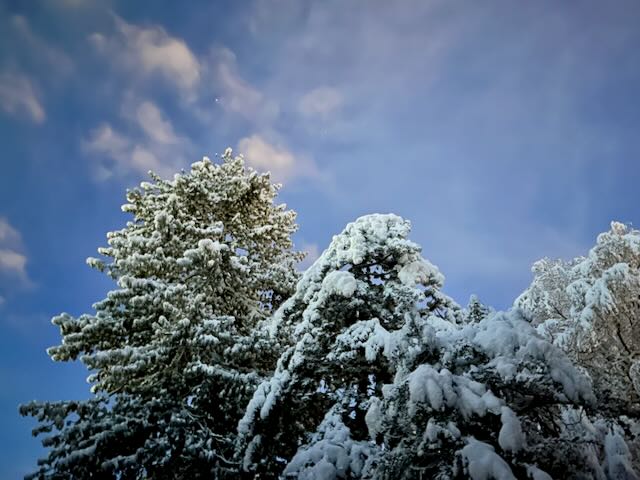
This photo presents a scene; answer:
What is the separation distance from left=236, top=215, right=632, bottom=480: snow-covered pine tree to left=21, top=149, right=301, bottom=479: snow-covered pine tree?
165cm

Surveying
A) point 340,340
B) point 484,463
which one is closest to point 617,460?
point 484,463

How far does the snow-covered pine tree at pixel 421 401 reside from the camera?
421 centimetres

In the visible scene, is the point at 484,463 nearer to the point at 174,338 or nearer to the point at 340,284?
the point at 340,284

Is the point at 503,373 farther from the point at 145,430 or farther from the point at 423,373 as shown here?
the point at 145,430

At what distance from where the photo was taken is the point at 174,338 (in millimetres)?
9203

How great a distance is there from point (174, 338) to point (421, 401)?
257 inches

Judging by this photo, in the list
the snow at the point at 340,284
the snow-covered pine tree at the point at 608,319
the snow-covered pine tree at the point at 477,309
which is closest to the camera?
the snow-covered pine tree at the point at 477,309

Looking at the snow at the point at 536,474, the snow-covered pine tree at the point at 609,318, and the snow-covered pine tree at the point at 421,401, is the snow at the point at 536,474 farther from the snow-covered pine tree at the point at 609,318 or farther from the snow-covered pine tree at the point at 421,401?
the snow-covered pine tree at the point at 609,318

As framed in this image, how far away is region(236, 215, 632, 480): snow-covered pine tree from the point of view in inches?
166

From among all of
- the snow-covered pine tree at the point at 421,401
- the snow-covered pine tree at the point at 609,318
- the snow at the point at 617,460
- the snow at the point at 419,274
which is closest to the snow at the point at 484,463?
the snow-covered pine tree at the point at 421,401

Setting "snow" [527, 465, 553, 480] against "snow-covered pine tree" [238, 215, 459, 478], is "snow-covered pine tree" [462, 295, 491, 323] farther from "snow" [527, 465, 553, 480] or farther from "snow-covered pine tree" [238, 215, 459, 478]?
"snow" [527, 465, 553, 480]

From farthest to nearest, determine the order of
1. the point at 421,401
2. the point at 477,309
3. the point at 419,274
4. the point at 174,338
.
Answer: the point at 174,338
the point at 419,274
the point at 477,309
the point at 421,401

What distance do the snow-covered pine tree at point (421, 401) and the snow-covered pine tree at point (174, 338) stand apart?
165 cm

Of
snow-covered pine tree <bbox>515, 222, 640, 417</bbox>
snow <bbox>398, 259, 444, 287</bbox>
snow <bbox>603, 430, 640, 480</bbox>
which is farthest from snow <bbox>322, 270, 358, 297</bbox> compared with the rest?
snow <bbox>603, 430, 640, 480</bbox>
